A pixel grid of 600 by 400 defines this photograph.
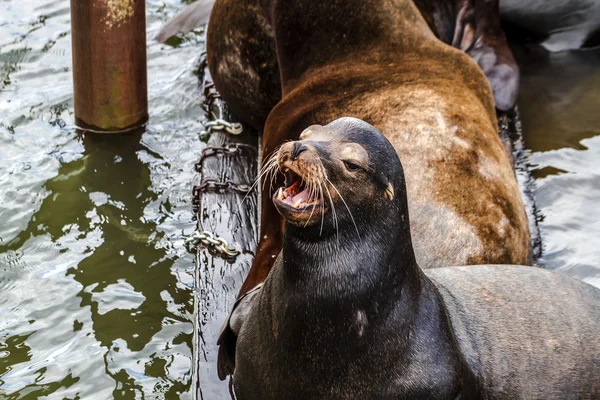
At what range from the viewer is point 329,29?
5.41 m

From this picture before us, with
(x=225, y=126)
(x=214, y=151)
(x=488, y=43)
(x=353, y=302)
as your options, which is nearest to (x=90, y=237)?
(x=214, y=151)

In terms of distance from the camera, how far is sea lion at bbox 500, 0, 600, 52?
7.69m

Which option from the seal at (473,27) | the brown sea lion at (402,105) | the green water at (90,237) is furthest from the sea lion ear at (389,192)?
the seal at (473,27)

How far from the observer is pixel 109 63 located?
6.30 metres

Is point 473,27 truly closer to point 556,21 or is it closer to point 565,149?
point 556,21

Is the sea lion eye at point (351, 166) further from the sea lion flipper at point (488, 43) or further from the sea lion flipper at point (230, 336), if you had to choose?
the sea lion flipper at point (488, 43)

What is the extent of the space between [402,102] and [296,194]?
1.80m

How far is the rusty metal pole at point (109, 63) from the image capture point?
6.16m

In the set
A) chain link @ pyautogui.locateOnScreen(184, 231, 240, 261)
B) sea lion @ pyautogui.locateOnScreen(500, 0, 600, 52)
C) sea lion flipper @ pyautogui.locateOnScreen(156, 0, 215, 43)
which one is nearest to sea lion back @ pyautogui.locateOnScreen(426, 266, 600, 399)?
chain link @ pyautogui.locateOnScreen(184, 231, 240, 261)

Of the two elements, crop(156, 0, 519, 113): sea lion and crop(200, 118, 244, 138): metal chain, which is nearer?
crop(156, 0, 519, 113): sea lion

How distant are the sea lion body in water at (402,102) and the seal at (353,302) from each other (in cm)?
90

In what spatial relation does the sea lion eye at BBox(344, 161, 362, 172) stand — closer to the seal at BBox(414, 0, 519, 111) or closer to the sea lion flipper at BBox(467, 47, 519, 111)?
the sea lion flipper at BBox(467, 47, 519, 111)

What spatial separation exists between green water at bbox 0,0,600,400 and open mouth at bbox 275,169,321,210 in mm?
1084

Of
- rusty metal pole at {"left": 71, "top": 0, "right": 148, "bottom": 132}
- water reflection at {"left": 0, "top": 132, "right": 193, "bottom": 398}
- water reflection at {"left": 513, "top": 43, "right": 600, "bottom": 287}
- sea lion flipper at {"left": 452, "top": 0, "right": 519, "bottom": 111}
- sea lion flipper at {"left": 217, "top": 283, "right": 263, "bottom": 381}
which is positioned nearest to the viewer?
sea lion flipper at {"left": 217, "top": 283, "right": 263, "bottom": 381}
